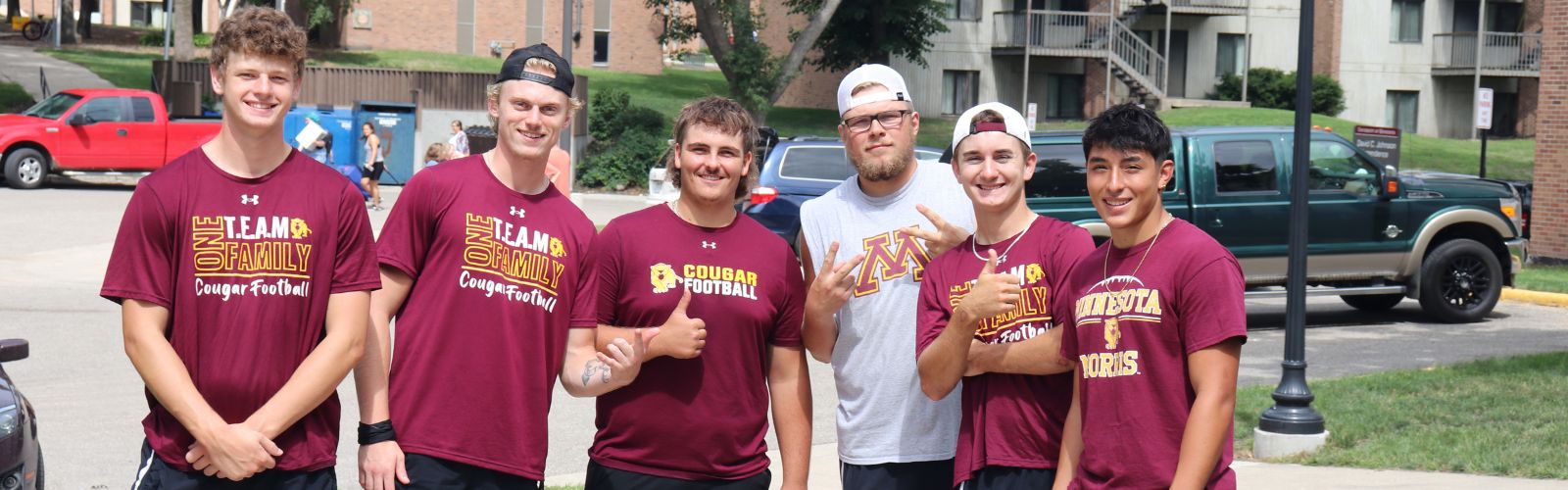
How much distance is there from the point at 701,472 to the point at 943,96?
46.8 meters

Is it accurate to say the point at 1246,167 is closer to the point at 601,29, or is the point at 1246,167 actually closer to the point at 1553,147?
the point at 1553,147

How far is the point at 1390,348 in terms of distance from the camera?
12.9m

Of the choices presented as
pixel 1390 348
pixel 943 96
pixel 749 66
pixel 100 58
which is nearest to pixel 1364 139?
pixel 1390 348

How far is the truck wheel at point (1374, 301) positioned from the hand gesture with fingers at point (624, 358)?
43.2 feet

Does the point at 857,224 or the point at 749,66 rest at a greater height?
the point at 749,66

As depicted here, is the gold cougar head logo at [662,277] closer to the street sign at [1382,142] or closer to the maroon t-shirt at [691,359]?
the maroon t-shirt at [691,359]

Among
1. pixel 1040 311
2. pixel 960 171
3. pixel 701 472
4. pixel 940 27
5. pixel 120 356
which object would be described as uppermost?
pixel 940 27

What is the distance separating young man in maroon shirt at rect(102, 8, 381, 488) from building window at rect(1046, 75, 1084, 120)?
47.3 m

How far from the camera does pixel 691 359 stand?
166 inches

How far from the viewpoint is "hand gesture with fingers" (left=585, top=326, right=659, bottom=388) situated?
3.95m

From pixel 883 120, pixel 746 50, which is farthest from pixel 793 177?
pixel 746 50

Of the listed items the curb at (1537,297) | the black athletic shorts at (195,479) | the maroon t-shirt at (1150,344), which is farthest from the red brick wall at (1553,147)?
the black athletic shorts at (195,479)

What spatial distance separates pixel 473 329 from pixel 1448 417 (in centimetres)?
708

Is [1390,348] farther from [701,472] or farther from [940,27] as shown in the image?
[940,27]
